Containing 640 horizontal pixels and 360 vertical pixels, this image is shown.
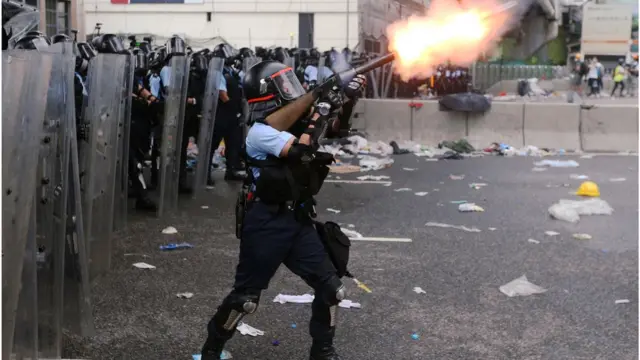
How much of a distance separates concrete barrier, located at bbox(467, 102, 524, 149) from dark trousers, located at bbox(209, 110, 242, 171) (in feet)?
18.3

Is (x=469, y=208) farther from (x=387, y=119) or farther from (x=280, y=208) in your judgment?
(x=387, y=119)

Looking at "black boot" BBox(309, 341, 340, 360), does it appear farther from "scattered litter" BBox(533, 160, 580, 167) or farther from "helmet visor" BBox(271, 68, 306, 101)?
"scattered litter" BBox(533, 160, 580, 167)

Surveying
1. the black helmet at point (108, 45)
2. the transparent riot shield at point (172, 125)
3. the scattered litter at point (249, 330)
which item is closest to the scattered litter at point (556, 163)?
the transparent riot shield at point (172, 125)

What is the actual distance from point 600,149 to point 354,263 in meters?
9.35

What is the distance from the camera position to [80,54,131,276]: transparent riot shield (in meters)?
5.43

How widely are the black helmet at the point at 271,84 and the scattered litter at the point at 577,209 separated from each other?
16.6 feet

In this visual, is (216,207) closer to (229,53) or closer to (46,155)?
(229,53)

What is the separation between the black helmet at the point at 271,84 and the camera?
4.02m

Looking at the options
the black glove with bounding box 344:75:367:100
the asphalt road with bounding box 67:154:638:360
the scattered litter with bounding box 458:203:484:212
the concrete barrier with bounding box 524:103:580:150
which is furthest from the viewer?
the concrete barrier with bounding box 524:103:580:150

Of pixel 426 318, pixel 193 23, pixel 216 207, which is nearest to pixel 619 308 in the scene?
pixel 426 318

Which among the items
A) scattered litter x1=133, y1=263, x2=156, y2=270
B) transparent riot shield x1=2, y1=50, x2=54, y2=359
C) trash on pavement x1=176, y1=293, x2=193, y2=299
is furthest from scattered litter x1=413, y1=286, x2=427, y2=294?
transparent riot shield x1=2, y1=50, x2=54, y2=359

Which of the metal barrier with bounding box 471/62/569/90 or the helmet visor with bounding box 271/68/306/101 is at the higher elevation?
the metal barrier with bounding box 471/62/569/90

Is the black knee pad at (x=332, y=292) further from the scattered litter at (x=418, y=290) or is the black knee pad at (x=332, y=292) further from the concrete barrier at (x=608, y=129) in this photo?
the concrete barrier at (x=608, y=129)

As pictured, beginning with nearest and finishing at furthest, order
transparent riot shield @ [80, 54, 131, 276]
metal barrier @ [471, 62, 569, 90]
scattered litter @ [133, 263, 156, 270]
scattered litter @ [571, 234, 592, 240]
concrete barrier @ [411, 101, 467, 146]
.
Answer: transparent riot shield @ [80, 54, 131, 276], scattered litter @ [133, 263, 156, 270], scattered litter @ [571, 234, 592, 240], concrete barrier @ [411, 101, 467, 146], metal barrier @ [471, 62, 569, 90]
